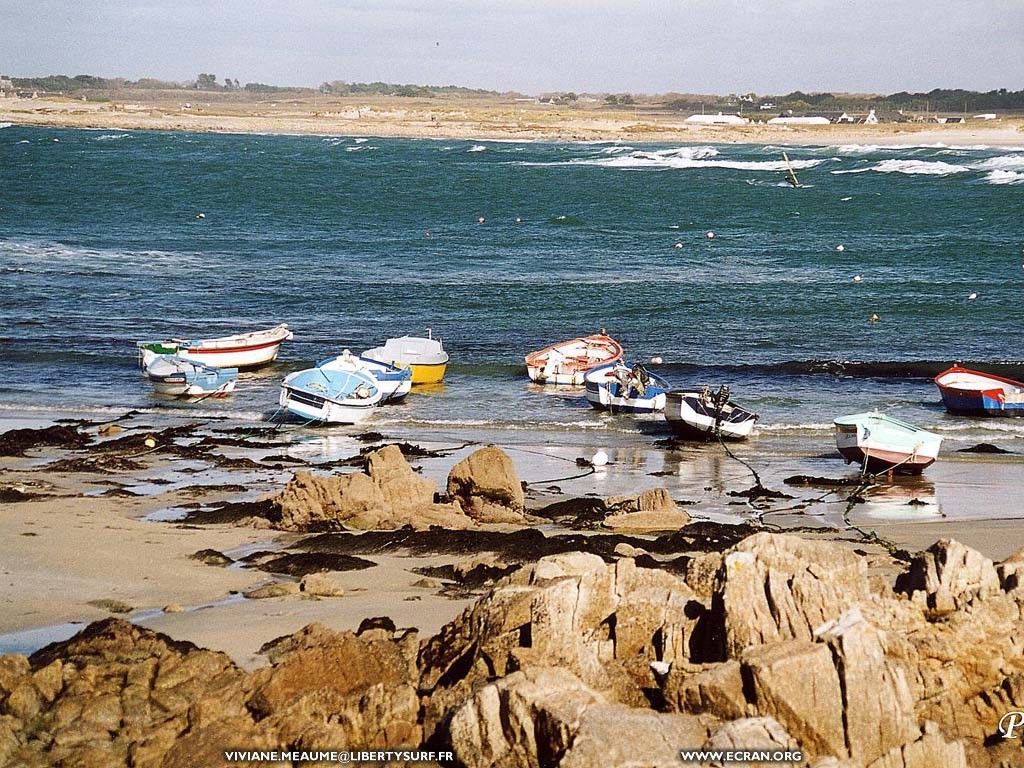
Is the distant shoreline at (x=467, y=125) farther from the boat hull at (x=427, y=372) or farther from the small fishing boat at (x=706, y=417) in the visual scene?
the small fishing boat at (x=706, y=417)

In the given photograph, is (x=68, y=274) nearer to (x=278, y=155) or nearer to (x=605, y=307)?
(x=605, y=307)

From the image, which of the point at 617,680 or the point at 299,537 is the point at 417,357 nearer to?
the point at 299,537

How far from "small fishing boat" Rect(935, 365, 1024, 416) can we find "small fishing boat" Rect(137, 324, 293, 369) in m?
13.8

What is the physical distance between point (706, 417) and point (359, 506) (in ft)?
28.1

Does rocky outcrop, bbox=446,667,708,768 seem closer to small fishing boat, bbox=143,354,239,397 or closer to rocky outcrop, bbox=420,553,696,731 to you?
rocky outcrop, bbox=420,553,696,731

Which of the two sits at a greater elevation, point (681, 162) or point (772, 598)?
point (772, 598)

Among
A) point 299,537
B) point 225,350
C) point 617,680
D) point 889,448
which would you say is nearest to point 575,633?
point 617,680

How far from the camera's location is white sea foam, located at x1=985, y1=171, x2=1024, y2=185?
69375 mm

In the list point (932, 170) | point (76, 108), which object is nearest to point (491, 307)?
point (932, 170)

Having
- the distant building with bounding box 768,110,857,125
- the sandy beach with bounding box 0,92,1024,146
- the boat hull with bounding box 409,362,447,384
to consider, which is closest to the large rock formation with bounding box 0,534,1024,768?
the boat hull with bounding box 409,362,447,384

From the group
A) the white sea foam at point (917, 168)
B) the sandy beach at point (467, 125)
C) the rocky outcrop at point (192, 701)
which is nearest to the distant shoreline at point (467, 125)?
the sandy beach at point (467, 125)

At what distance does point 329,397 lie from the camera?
22.5 m

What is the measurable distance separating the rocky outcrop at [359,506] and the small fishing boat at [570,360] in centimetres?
1114

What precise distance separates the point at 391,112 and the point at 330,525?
15604cm
